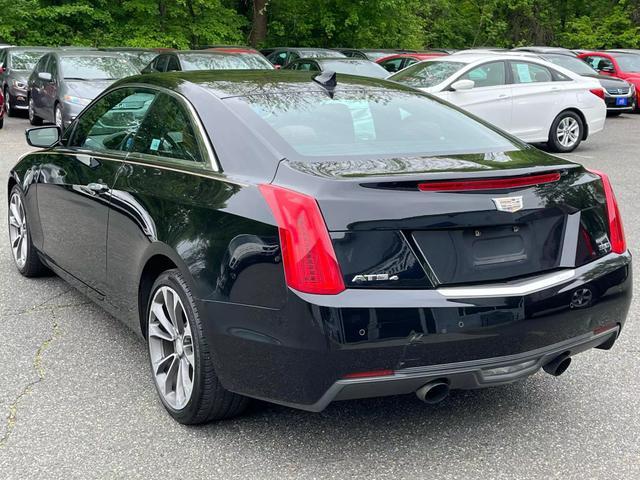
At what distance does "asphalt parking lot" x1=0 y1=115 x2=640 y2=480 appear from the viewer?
11.0 feet

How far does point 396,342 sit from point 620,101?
733 inches

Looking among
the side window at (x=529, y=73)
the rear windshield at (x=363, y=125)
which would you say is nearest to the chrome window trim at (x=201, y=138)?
the rear windshield at (x=363, y=125)

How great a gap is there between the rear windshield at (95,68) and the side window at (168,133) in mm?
10966

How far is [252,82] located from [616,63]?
2049 cm

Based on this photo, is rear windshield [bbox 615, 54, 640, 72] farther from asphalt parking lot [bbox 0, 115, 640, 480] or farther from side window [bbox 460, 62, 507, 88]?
asphalt parking lot [bbox 0, 115, 640, 480]

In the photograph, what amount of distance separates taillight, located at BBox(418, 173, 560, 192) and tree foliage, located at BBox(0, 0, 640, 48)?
1049 inches

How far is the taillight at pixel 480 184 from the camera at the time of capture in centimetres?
323

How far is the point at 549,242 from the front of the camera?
3.43 m

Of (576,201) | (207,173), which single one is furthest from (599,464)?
(207,173)

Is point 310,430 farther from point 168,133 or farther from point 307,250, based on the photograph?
point 168,133

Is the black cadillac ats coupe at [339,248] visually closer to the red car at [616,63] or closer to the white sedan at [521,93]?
the white sedan at [521,93]

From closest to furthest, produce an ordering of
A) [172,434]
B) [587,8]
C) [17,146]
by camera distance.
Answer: [172,434], [17,146], [587,8]

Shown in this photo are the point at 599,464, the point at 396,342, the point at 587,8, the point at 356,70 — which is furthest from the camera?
the point at 587,8

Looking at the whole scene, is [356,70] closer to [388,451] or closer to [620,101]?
[620,101]
